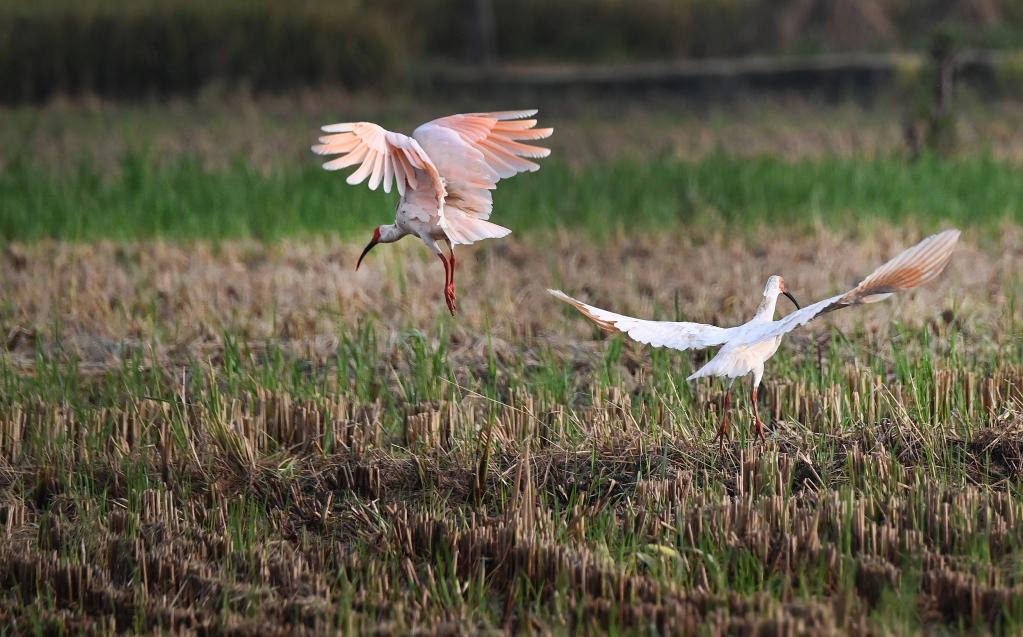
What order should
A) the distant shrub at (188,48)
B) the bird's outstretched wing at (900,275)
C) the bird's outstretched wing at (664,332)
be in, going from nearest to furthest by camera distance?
1. the bird's outstretched wing at (900,275)
2. the bird's outstretched wing at (664,332)
3. the distant shrub at (188,48)

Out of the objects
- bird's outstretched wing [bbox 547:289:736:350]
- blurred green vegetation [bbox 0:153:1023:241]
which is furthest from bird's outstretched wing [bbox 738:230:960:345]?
blurred green vegetation [bbox 0:153:1023:241]

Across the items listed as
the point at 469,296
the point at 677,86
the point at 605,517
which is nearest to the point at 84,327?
the point at 469,296

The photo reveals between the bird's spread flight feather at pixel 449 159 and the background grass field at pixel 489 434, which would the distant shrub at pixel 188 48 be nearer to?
the background grass field at pixel 489 434

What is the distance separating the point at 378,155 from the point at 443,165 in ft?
0.60

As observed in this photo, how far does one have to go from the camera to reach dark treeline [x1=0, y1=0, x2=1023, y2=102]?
15.1m

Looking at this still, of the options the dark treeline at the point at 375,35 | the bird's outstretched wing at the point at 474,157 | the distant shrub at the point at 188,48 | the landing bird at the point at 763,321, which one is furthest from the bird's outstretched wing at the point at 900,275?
the distant shrub at the point at 188,48

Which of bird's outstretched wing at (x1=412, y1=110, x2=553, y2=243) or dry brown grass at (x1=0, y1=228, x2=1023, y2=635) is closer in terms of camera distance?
bird's outstretched wing at (x1=412, y1=110, x2=553, y2=243)

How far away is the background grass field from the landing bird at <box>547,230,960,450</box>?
391 millimetres

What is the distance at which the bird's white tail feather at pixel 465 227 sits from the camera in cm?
296

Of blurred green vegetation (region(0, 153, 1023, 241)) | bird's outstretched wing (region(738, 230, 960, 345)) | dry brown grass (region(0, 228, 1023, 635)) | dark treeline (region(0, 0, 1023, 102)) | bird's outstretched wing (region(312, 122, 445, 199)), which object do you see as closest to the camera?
bird's outstretched wing (region(312, 122, 445, 199))

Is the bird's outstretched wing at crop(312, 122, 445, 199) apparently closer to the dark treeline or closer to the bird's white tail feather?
the bird's white tail feather

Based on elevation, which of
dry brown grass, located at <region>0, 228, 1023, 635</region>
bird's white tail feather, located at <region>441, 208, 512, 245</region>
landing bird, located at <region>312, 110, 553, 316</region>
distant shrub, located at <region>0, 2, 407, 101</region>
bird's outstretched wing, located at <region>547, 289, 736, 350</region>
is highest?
distant shrub, located at <region>0, 2, 407, 101</region>

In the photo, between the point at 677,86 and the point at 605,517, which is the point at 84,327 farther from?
the point at 677,86

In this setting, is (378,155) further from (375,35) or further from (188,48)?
(375,35)
